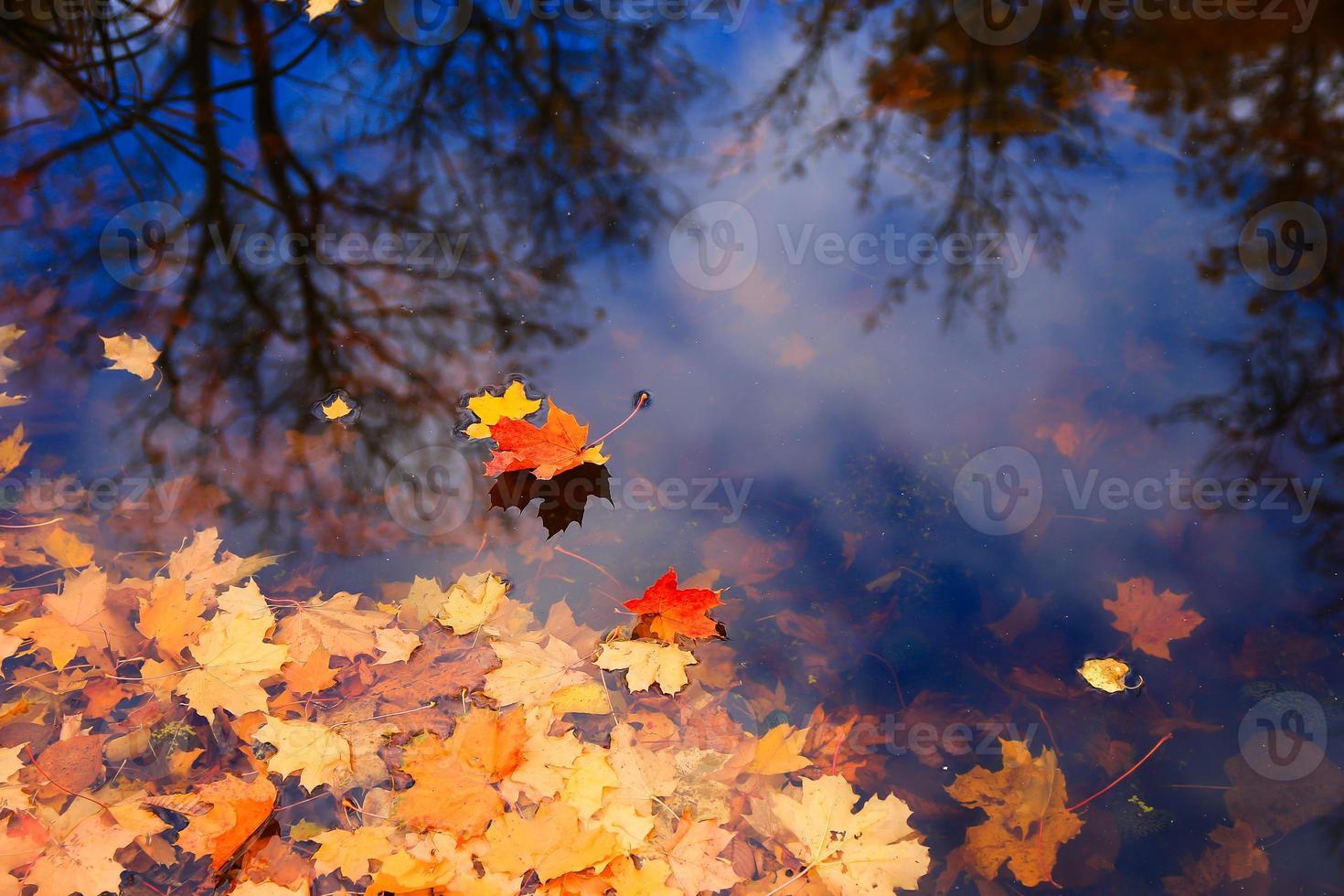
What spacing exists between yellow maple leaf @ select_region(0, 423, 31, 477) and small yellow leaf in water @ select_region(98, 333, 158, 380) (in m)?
0.28

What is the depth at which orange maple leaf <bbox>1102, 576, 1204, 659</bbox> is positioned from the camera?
1.77 meters

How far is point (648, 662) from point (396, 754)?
22.7 inches

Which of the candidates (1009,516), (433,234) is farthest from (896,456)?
(433,234)

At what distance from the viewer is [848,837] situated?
1.56 metres

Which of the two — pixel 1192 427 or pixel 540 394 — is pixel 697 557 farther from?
pixel 1192 427

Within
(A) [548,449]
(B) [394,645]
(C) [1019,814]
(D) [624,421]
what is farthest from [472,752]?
(C) [1019,814]

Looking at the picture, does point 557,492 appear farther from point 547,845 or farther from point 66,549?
point 66,549

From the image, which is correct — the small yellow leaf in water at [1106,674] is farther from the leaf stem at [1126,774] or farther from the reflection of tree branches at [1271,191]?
the reflection of tree branches at [1271,191]

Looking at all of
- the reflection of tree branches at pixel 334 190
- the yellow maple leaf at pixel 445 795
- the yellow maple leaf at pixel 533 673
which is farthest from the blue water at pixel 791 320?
the yellow maple leaf at pixel 445 795

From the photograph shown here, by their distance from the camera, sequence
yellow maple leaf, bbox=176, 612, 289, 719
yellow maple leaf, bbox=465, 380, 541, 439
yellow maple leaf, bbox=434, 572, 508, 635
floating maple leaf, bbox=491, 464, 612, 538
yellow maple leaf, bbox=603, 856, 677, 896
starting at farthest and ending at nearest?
yellow maple leaf, bbox=465, 380, 541, 439 → floating maple leaf, bbox=491, 464, 612, 538 → yellow maple leaf, bbox=434, 572, 508, 635 → yellow maple leaf, bbox=176, 612, 289, 719 → yellow maple leaf, bbox=603, 856, 677, 896

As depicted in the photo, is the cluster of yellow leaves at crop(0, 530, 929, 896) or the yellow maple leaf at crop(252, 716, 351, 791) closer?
the cluster of yellow leaves at crop(0, 530, 929, 896)

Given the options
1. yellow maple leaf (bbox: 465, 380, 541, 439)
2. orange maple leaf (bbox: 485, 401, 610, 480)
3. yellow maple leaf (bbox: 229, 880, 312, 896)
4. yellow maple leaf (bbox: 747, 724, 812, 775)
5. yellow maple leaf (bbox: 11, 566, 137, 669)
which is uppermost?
yellow maple leaf (bbox: 465, 380, 541, 439)

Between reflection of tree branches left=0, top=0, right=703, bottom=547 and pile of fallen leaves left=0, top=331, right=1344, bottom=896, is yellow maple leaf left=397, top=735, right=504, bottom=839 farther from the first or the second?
reflection of tree branches left=0, top=0, right=703, bottom=547

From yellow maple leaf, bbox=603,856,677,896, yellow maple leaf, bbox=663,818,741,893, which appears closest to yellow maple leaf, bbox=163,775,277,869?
yellow maple leaf, bbox=603,856,677,896
